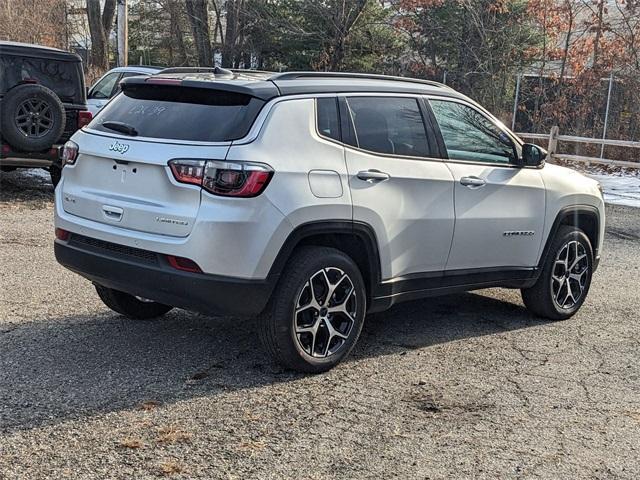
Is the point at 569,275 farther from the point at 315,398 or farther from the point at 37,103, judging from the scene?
the point at 37,103

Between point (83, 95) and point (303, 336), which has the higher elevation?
point (83, 95)

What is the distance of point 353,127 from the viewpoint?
202 inches

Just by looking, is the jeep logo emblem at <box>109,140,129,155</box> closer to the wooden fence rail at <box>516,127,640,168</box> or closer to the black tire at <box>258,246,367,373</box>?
the black tire at <box>258,246,367,373</box>

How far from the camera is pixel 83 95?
446 inches

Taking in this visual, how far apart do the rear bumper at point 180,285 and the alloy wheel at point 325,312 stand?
1.03 feet

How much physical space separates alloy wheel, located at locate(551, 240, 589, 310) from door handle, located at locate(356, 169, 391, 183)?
207cm

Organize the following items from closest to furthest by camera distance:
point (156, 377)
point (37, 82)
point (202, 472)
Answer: point (202, 472) < point (156, 377) < point (37, 82)

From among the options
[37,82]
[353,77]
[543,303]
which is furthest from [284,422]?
[37,82]

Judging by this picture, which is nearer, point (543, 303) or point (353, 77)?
point (353, 77)

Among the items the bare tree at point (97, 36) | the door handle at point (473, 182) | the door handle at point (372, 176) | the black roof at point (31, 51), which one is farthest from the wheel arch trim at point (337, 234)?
the bare tree at point (97, 36)

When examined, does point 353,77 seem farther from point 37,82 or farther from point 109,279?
point 37,82

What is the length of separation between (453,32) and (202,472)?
72.5ft

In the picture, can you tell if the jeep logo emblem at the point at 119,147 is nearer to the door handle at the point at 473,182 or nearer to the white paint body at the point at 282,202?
the white paint body at the point at 282,202

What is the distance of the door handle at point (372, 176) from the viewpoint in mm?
4996
